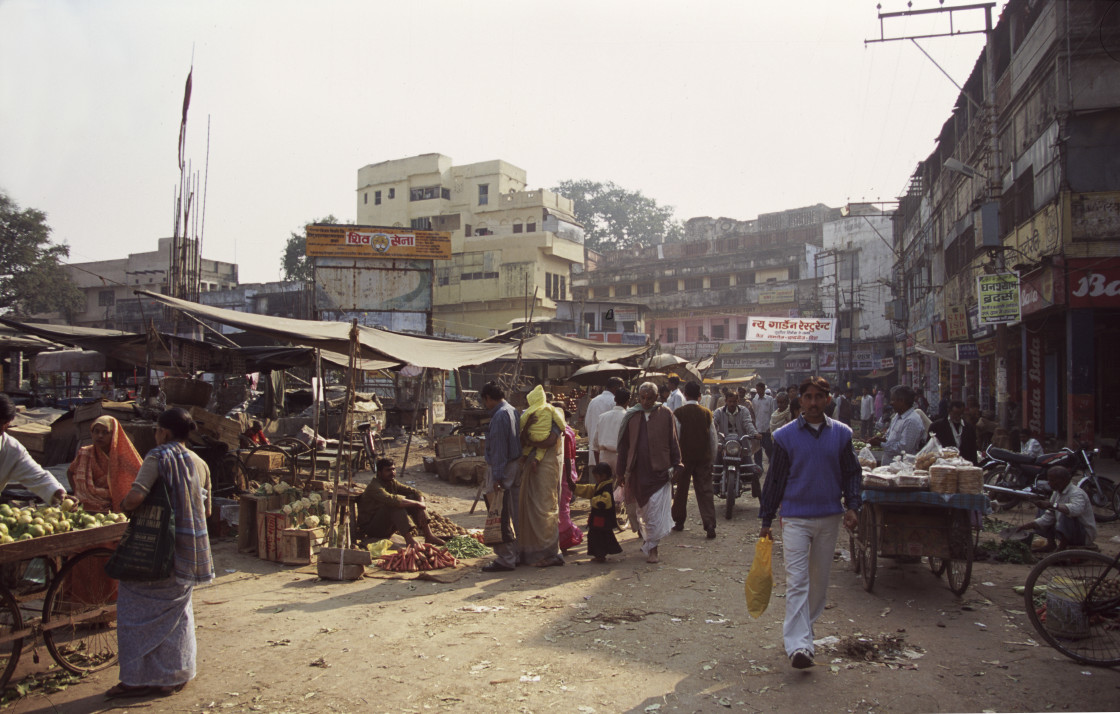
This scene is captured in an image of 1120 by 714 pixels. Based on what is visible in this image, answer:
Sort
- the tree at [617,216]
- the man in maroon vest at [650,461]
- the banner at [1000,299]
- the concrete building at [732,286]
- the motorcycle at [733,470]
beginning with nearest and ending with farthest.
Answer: the man in maroon vest at [650,461]
the motorcycle at [733,470]
the banner at [1000,299]
the concrete building at [732,286]
the tree at [617,216]

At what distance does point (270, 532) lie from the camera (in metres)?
7.84

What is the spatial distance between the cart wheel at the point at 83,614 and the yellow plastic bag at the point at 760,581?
3955 mm

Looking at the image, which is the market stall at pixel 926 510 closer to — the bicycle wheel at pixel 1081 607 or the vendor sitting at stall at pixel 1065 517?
the bicycle wheel at pixel 1081 607

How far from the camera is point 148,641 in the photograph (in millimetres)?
4227

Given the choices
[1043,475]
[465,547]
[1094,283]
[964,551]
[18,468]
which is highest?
[1094,283]

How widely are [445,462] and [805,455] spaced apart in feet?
33.8

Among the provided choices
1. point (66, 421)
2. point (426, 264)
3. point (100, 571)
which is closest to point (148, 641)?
point (100, 571)

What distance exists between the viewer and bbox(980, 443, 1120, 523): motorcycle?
9.24 meters

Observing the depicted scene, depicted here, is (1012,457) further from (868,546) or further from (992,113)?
(992,113)

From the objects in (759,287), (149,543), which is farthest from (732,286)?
(149,543)

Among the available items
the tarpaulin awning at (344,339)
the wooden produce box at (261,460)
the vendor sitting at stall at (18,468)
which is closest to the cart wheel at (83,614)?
the vendor sitting at stall at (18,468)

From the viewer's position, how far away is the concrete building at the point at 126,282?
4531 centimetres

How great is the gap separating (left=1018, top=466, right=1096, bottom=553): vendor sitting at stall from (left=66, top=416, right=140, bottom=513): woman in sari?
831 cm

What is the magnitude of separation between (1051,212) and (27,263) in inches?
1761
